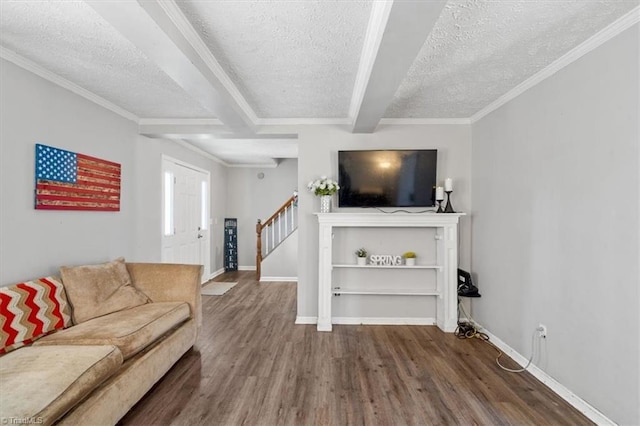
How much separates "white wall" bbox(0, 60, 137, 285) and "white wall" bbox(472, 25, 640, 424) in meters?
4.14

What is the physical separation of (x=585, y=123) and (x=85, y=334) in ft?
Result: 12.3

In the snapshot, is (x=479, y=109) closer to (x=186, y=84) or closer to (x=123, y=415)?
(x=186, y=84)

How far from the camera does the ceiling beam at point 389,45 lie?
61.2 inches

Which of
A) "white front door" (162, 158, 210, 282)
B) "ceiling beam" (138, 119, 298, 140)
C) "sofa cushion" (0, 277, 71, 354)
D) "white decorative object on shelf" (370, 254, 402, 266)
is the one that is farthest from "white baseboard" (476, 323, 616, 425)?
"white front door" (162, 158, 210, 282)

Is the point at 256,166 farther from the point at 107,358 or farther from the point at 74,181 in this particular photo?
the point at 107,358

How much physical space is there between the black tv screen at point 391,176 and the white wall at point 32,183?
255 centimetres

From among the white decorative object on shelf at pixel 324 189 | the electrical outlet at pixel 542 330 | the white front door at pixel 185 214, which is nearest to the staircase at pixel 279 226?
the white front door at pixel 185 214

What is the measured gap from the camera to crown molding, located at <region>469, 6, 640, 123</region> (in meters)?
1.82

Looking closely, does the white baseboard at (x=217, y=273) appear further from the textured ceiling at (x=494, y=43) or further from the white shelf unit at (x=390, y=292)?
the textured ceiling at (x=494, y=43)

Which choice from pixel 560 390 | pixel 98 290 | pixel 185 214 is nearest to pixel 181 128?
pixel 185 214

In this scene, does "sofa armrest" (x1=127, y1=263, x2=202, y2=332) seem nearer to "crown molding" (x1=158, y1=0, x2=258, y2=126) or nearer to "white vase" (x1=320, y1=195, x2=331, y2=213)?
"white vase" (x1=320, y1=195, x2=331, y2=213)

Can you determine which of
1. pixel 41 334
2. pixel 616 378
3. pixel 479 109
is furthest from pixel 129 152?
pixel 616 378

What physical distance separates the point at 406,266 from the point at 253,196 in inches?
187

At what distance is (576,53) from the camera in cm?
218
